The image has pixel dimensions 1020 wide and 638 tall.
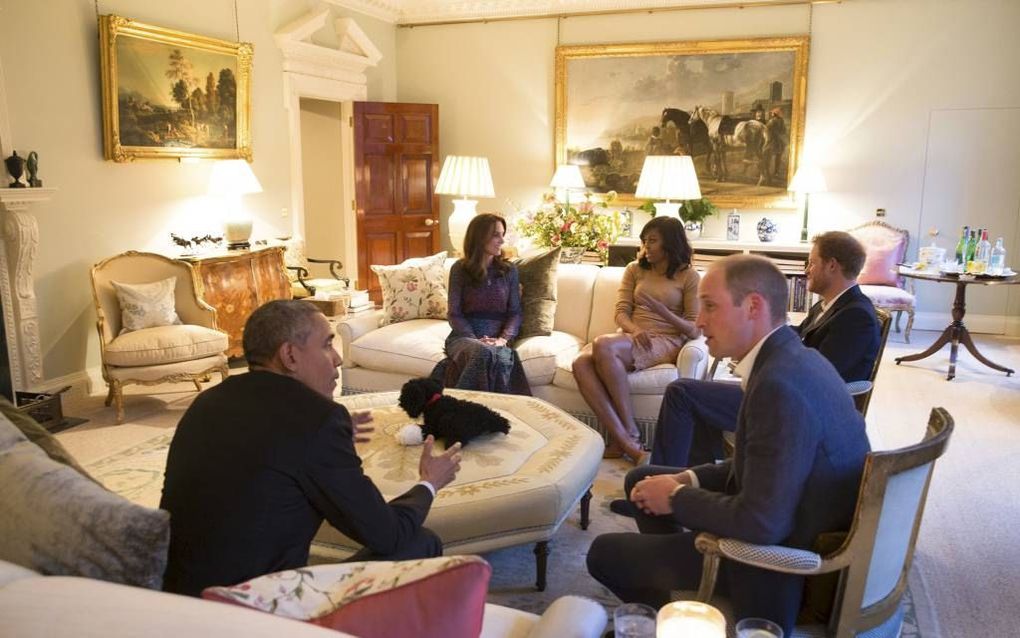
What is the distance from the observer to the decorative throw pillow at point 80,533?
1276 mm

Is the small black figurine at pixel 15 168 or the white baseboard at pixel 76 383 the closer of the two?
the small black figurine at pixel 15 168

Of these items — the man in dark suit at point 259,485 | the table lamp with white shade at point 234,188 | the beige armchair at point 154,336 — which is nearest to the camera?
the man in dark suit at point 259,485

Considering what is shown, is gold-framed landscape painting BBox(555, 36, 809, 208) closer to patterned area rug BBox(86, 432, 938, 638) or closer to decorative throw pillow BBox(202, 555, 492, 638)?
patterned area rug BBox(86, 432, 938, 638)

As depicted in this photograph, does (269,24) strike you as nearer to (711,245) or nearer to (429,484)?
(711,245)

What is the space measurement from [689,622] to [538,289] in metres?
3.29

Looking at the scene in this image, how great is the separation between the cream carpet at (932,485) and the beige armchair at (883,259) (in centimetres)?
68

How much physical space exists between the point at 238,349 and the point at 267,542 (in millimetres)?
4588

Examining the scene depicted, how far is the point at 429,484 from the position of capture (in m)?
2.14

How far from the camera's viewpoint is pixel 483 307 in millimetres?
4535

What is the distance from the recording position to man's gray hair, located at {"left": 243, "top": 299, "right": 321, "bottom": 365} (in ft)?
6.24

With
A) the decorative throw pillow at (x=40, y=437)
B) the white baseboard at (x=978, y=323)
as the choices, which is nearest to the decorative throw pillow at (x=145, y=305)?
the decorative throw pillow at (x=40, y=437)

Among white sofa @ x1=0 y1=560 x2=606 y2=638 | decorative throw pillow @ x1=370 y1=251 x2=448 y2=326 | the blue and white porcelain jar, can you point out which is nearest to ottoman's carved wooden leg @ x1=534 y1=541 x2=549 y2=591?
white sofa @ x1=0 y1=560 x2=606 y2=638

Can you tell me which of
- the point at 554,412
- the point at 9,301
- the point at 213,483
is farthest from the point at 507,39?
the point at 213,483

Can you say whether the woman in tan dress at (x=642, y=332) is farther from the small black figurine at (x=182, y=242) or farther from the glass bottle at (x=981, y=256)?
the small black figurine at (x=182, y=242)
